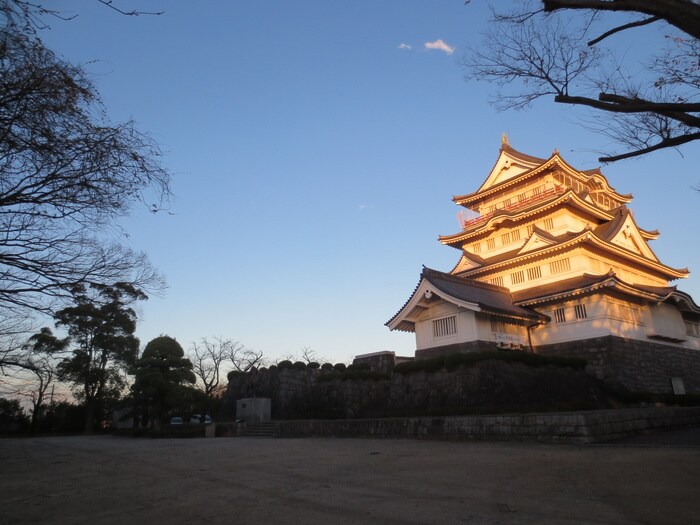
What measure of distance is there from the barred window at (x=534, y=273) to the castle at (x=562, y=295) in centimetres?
5

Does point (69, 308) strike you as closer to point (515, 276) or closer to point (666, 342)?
point (515, 276)

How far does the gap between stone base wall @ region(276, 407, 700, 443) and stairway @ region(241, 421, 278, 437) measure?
12.1 feet

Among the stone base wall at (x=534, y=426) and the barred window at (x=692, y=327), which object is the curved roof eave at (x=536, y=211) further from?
the stone base wall at (x=534, y=426)

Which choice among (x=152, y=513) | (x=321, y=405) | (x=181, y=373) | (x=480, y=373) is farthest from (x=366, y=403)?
(x=152, y=513)

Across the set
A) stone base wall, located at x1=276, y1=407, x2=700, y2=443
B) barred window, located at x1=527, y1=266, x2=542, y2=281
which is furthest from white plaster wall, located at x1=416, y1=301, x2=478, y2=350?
stone base wall, located at x1=276, y1=407, x2=700, y2=443

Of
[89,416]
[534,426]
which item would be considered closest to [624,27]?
[534,426]

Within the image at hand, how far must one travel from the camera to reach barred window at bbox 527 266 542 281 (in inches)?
915

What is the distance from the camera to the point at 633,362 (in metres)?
19.8

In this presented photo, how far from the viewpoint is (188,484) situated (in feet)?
23.4

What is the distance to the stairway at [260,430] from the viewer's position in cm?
1841

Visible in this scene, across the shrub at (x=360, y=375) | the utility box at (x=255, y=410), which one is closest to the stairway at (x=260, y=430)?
the utility box at (x=255, y=410)

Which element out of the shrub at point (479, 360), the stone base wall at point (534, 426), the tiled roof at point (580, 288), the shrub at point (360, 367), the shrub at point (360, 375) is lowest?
the stone base wall at point (534, 426)

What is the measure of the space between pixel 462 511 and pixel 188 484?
4476 mm

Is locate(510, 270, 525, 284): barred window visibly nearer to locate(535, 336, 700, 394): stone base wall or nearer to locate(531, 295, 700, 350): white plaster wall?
locate(531, 295, 700, 350): white plaster wall
